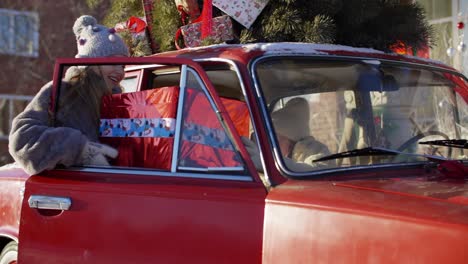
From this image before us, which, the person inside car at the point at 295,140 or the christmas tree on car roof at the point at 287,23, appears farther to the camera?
the christmas tree on car roof at the point at 287,23

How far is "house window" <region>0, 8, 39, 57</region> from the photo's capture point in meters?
16.7

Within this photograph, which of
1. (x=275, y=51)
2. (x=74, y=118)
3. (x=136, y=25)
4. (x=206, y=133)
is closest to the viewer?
(x=206, y=133)

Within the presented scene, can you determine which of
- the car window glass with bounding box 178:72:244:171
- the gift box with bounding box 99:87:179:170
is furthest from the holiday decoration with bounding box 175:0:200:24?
the car window glass with bounding box 178:72:244:171

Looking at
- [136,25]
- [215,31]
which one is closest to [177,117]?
[215,31]

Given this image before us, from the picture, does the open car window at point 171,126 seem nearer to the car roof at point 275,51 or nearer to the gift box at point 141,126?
the gift box at point 141,126

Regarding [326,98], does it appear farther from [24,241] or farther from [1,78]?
[1,78]

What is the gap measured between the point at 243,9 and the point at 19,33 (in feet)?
46.5

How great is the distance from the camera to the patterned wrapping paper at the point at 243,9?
4176 mm

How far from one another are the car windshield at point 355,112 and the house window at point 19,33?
1500 cm

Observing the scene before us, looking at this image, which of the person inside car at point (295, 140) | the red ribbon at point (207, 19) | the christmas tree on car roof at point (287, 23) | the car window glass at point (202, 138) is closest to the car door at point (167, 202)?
the car window glass at point (202, 138)

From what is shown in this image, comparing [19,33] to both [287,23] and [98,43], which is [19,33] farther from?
[98,43]

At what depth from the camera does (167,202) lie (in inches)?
99.7

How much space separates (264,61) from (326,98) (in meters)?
0.46

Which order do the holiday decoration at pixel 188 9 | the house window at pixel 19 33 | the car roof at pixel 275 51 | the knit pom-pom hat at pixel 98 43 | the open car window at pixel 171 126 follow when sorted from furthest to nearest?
the house window at pixel 19 33
the holiday decoration at pixel 188 9
the knit pom-pom hat at pixel 98 43
the car roof at pixel 275 51
the open car window at pixel 171 126
